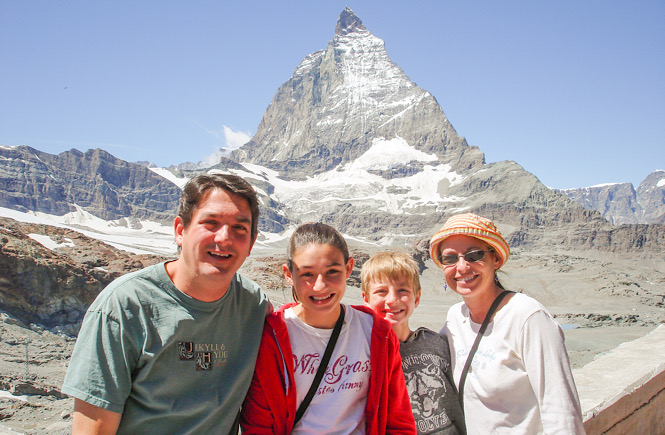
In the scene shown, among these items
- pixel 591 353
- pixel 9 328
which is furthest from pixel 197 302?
pixel 591 353

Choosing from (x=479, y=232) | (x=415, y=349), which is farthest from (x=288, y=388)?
(x=479, y=232)

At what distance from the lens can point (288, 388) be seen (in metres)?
2.14

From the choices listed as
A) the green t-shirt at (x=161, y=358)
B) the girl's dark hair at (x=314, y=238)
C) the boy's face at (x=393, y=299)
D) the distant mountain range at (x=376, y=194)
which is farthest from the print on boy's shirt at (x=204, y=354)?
the distant mountain range at (x=376, y=194)

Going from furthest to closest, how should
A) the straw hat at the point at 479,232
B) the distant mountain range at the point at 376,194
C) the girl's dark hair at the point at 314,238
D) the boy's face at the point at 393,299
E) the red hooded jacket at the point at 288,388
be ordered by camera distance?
the distant mountain range at the point at 376,194 → the boy's face at the point at 393,299 → the straw hat at the point at 479,232 → the girl's dark hair at the point at 314,238 → the red hooded jacket at the point at 288,388

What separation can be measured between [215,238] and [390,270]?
129 cm

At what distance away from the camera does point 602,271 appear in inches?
1887

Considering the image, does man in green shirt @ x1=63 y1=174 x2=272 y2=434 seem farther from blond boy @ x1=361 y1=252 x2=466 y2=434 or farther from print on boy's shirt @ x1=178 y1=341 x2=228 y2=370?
blond boy @ x1=361 y1=252 x2=466 y2=434

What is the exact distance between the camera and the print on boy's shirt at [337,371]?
220 centimetres

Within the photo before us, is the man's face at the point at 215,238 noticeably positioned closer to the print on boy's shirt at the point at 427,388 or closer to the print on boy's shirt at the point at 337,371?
the print on boy's shirt at the point at 337,371

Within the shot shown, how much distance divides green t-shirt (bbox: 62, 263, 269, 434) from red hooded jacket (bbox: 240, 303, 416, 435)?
0.27ft

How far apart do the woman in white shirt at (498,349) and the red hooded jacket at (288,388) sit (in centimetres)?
41

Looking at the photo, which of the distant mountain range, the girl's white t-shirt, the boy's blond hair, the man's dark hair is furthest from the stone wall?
the distant mountain range

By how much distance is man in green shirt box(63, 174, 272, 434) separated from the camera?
1.77 m

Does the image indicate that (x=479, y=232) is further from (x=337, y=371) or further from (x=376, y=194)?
(x=376, y=194)
